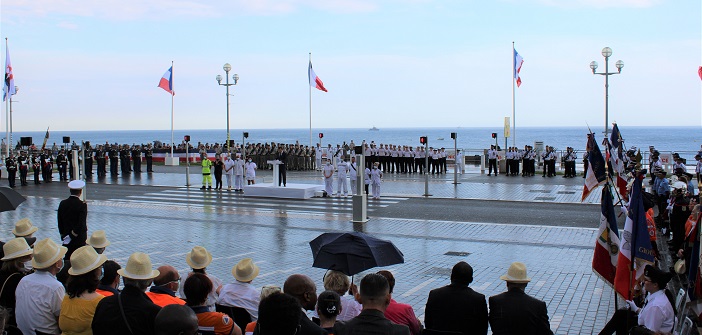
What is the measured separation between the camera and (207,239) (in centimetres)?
1631

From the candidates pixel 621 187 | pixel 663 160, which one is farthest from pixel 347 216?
pixel 663 160

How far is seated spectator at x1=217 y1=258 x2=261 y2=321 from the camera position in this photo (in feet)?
20.1

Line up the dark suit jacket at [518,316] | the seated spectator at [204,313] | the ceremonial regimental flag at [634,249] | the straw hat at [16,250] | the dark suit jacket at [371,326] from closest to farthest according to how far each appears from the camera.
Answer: the dark suit jacket at [371,326] → the seated spectator at [204,313] → the dark suit jacket at [518,316] → the straw hat at [16,250] → the ceremonial regimental flag at [634,249]

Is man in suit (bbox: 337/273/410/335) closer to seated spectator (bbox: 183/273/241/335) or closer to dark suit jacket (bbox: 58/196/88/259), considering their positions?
seated spectator (bbox: 183/273/241/335)

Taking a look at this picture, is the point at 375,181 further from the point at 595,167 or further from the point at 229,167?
the point at 595,167

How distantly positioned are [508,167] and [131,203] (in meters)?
20.9

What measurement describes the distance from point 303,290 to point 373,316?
3.56ft

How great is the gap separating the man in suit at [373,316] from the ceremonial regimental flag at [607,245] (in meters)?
4.62

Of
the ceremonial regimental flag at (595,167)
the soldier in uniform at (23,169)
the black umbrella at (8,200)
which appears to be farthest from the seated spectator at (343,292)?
the soldier in uniform at (23,169)

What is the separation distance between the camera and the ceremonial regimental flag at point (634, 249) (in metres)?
7.32

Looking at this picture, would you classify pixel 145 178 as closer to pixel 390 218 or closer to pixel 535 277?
pixel 390 218

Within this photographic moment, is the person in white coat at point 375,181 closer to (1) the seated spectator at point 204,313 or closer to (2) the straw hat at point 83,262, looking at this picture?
(2) the straw hat at point 83,262

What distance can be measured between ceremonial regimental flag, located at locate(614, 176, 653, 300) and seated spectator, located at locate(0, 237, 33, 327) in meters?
6.49

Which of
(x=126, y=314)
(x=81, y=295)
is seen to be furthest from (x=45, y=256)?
(x=126, y=314)
